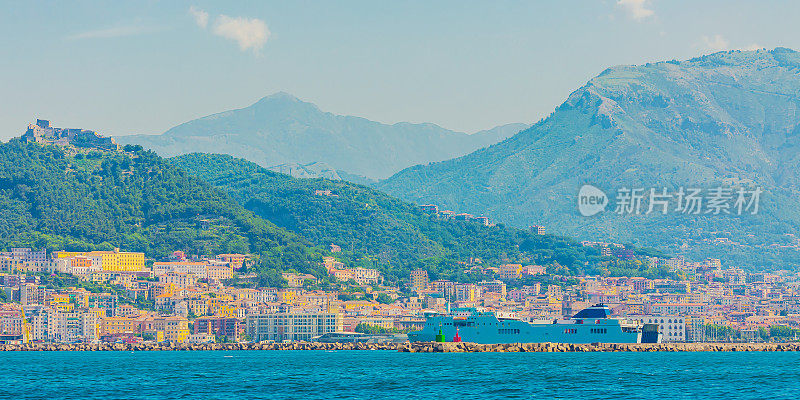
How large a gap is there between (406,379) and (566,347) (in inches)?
2922

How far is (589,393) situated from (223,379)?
27743 millimetres

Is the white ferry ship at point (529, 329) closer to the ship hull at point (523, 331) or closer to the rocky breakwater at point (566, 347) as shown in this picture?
the ship hull at point (523, 331)

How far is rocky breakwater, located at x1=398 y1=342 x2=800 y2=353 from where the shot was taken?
562 ft

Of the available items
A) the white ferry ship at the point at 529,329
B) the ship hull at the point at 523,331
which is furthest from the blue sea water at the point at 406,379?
the white ferry ship at the point at 529,329

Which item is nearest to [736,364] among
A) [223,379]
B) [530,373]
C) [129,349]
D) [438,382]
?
[530,373]

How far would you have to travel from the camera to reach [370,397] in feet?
302

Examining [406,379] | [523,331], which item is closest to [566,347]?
[523,331]

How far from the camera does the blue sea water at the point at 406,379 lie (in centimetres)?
9356

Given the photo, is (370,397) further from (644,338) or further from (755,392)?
(644,338)

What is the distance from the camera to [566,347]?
7072 inches

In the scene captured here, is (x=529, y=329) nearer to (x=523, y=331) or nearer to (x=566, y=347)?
(x=523, y=331)

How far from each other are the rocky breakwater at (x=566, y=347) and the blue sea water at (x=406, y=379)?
25.7 m

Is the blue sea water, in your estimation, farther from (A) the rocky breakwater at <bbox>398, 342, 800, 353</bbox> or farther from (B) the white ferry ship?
(B) the white ferry ship

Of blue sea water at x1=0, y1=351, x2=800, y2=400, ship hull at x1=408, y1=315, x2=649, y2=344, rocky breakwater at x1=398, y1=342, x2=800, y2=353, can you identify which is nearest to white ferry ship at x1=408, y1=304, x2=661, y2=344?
ship hull at x1=408, y1=315, x2=649, y2=344
